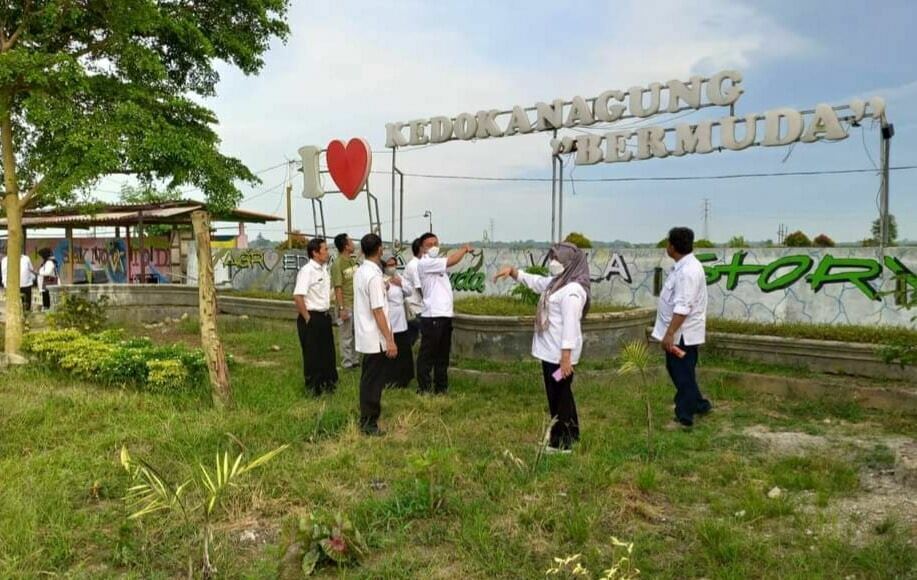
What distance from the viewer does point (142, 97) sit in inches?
334

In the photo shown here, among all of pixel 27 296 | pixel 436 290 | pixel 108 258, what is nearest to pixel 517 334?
pixel 436 290

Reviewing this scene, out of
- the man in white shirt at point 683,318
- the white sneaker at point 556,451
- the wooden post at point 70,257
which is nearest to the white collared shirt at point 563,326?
the white sneaker at point 556,451

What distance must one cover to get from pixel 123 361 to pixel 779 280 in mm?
8734

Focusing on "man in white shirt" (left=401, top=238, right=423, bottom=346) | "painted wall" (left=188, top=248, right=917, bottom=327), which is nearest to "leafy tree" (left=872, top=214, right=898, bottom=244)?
"painted wall" (left=188, top=248, right=917, bottom=327)

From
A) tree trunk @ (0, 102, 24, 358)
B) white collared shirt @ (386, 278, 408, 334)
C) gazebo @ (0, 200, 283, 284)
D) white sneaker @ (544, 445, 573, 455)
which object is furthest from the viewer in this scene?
gazebo @ (0, 200, 283, 284)

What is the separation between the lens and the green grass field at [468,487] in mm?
3156

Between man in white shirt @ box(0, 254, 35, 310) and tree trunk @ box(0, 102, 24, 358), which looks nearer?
tree trunk @ box(0, 102, 24, 358)

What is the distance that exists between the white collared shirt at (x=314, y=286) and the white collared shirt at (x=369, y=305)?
1.34 metres

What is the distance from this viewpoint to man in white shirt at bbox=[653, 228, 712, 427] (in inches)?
203

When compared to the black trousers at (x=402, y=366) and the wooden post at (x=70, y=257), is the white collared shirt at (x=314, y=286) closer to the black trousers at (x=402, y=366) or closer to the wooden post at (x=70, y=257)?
the black trousers at (x=402, y=366)

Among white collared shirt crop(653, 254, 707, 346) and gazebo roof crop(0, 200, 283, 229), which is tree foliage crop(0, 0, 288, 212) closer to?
white collared shirt crop(653, 254, 707, 346)

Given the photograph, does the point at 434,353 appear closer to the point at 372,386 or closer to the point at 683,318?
the point at 372,386

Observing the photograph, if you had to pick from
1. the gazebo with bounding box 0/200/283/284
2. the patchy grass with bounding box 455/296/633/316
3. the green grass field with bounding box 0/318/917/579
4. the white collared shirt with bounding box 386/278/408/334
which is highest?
the gazebo with bounding box 0/200/283/284

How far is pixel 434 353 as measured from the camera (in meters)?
6.55
